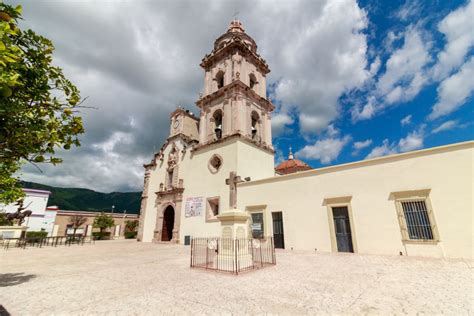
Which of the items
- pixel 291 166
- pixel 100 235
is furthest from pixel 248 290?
pixel 100 235

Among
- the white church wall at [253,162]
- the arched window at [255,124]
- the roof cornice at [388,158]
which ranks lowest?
the roof cornice at [388,158]

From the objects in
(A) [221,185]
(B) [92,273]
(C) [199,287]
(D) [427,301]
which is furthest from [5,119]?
(A) [221,185]

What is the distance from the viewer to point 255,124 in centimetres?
2108

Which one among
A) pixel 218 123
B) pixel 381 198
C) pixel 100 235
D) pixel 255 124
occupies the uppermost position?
pixel 218 123

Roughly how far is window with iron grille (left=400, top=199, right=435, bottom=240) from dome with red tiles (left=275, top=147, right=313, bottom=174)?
18.1 meters

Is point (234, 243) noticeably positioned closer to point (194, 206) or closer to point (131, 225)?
point (194, 206)

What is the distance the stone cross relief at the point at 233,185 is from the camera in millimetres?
16109

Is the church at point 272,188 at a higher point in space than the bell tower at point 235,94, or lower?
lower

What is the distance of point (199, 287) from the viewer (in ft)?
17.9

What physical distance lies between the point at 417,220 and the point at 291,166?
1968 cm

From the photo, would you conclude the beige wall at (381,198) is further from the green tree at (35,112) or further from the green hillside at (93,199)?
the green hillside at (93,199)

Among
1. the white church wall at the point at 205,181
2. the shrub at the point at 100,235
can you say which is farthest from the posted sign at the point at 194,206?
the shrub at the point at 100,235

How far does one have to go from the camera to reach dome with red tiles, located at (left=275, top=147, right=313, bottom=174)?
2870cm

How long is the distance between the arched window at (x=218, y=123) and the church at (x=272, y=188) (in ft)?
0.30
